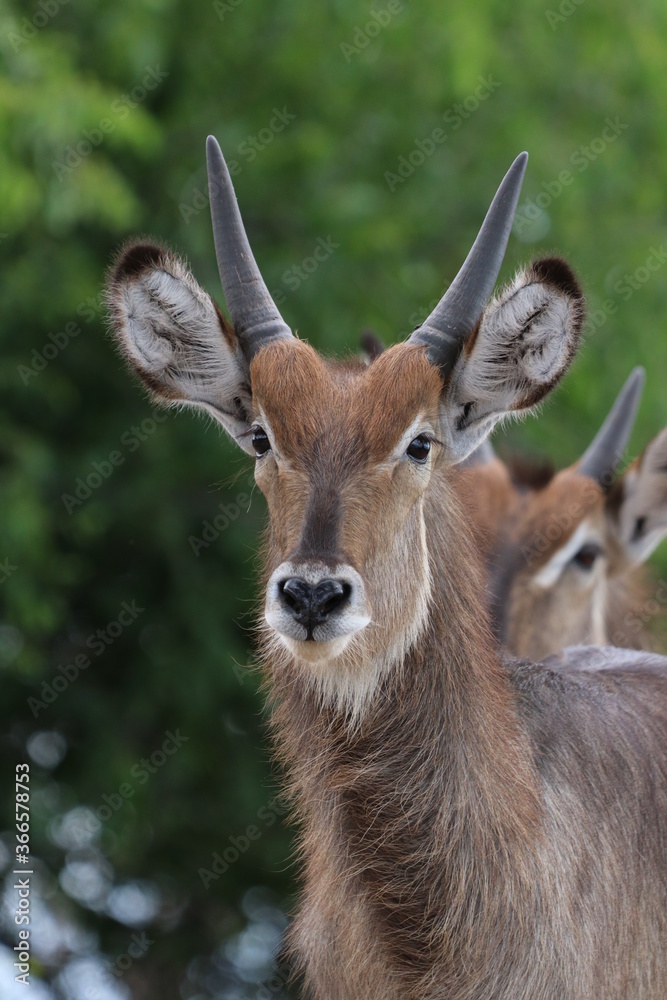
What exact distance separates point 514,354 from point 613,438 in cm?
417

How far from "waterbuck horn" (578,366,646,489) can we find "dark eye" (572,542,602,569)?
19.1 inches

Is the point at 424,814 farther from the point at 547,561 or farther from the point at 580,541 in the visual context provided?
the point at 580,541

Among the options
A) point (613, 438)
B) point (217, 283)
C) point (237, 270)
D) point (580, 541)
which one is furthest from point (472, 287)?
point (217, 283)

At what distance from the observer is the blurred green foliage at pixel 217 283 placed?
1005cm

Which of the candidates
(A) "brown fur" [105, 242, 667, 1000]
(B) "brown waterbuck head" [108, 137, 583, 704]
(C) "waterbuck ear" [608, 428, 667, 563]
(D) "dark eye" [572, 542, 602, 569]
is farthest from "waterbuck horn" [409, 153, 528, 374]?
(D) "dark eye" [572, 542, 602, 569]

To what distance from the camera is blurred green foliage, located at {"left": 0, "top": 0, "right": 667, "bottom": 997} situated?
10.0 meters

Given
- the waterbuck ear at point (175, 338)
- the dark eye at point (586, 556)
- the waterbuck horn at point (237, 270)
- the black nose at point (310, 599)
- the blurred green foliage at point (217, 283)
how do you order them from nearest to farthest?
the black nose at point (310, 599) → the waterbuck horn at point (237, 270) → the waterbuck ear at point (175, 338) → the dark eye at point (586, 556) → the blurred green foliage at point (217, 283)

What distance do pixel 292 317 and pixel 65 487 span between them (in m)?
2.22

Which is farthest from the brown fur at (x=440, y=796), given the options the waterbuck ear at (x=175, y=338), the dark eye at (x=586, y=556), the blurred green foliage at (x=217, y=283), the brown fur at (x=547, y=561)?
the blurred green foliage at (x=217, y=283)

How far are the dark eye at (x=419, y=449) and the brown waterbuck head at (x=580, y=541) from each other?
3.51 metres

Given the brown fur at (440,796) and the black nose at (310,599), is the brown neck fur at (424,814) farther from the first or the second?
the black nose at (310,599)

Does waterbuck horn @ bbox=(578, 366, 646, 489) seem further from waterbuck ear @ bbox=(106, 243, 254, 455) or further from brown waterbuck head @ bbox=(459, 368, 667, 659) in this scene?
waterbuck ear @ bbox=(106, 243, 254, 455)

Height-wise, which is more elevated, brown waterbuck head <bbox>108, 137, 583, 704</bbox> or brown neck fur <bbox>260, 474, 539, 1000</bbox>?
brown waterbuck head <bbox>108, 137, 583, 704</bbox>

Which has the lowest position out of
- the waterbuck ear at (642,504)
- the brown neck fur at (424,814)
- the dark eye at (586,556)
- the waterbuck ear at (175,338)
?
the brown neck fur at (424,814)
